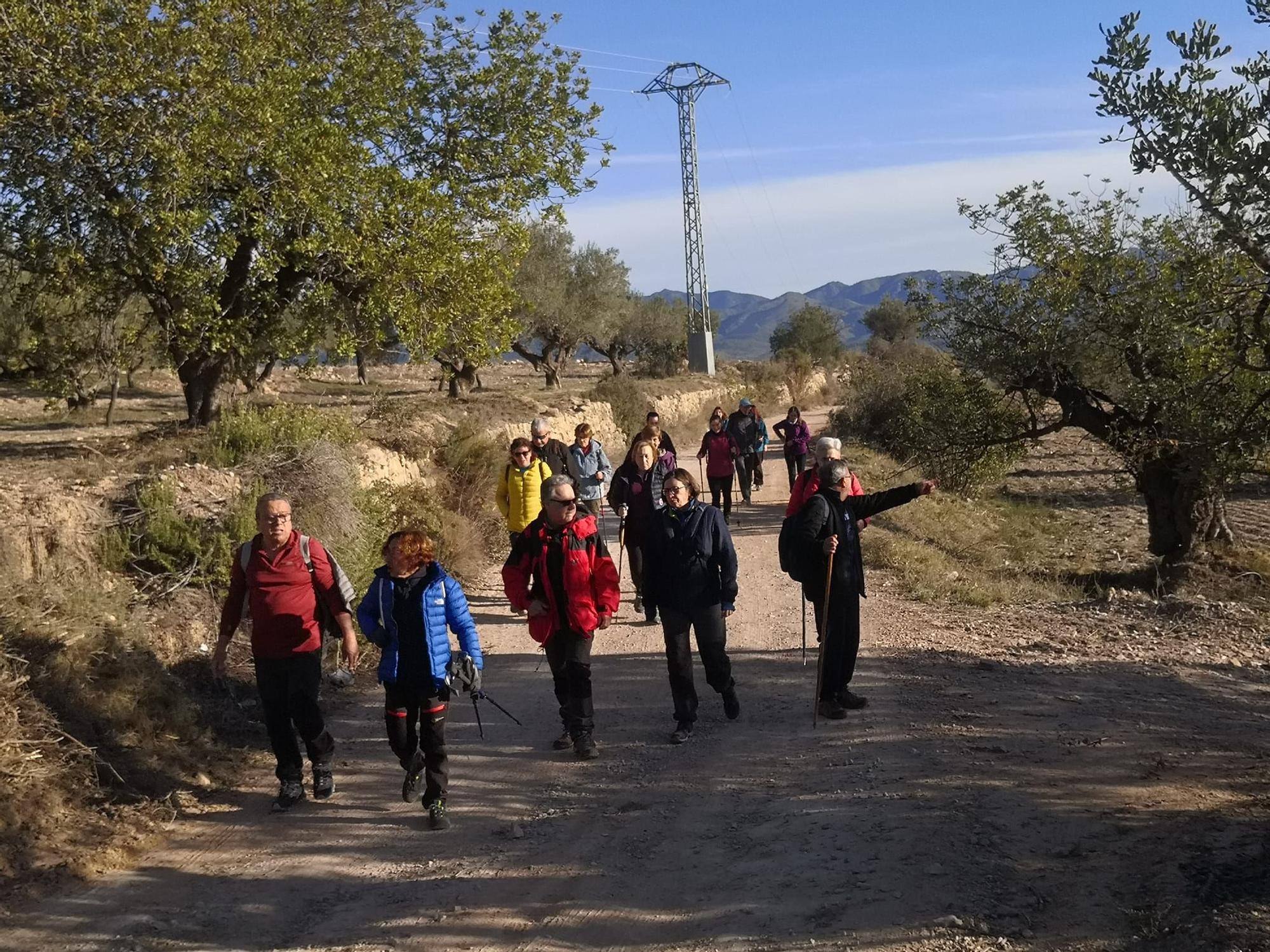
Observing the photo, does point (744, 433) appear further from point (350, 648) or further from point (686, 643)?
point (350, 648)

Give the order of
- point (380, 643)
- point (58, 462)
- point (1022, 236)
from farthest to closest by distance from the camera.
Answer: point (1022, 236) < point (58, 462) < point (380, 643)

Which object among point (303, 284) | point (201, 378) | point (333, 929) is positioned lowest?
point (333, 929)

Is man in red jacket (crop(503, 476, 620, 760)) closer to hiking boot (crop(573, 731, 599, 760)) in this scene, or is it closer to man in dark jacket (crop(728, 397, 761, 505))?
hiking boot (crop(573, 731, 599, 760))

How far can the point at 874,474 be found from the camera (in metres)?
22.7

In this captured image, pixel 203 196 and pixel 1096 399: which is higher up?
pixel 203 196

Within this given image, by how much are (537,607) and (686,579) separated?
1034 millimetres

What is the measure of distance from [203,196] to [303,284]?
8.00 ft

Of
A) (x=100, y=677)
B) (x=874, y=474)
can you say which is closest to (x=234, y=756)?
(x=100, y=677)

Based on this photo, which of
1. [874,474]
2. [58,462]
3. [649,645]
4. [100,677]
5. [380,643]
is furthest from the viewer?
[874,474]

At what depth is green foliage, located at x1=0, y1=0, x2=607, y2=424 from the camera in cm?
1173

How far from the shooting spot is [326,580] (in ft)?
20.7

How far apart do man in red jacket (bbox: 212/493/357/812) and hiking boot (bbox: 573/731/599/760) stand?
5.29 feet

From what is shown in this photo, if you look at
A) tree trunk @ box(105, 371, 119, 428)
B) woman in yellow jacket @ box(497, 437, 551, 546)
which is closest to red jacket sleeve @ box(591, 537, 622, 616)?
woman in yellow jacket @ box(497, 437, 551, 546)

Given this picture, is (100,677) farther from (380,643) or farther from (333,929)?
(333,929)
